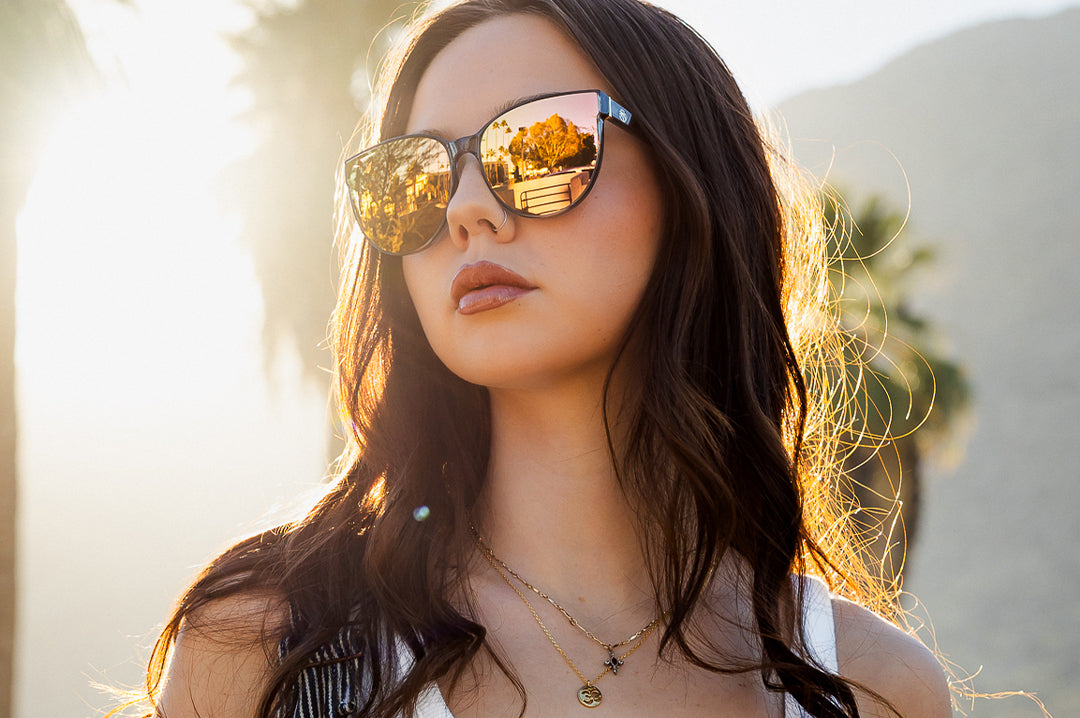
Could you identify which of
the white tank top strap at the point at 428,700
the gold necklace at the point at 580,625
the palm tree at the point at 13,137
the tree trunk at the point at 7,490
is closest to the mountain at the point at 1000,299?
the palm tree at the point at 13,137

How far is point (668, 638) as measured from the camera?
1.88 metres

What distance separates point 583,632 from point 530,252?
0.78 meters

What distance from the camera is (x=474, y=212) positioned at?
6.16ft

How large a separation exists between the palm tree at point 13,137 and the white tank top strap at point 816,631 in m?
3.88

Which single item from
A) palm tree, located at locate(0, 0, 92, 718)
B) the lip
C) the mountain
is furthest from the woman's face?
the mountain

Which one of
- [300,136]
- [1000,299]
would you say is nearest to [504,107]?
[300,136]

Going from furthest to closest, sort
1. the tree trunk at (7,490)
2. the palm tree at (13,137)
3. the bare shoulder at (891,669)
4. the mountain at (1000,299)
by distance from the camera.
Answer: the mountain at (1000,299), the tree trunk at (7,490), the palm tree at (13,137), the bare shoulder at (891,669)

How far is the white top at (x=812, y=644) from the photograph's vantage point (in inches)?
67.0

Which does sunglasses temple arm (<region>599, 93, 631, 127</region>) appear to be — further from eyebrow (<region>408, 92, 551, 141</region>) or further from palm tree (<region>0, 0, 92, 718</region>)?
palm tree (<region>0, 0, 92, 718</region>)

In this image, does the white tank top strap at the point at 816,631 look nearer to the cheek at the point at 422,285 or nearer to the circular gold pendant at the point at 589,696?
the circular gold pendant at the point at 589,696

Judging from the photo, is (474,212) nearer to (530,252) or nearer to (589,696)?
(530,252)

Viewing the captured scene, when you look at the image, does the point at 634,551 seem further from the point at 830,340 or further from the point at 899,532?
the point at 899,532

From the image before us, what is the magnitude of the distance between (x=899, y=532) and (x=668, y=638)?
17.7 m

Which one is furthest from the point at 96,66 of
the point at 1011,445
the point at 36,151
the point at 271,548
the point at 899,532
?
the point at 1011,445
